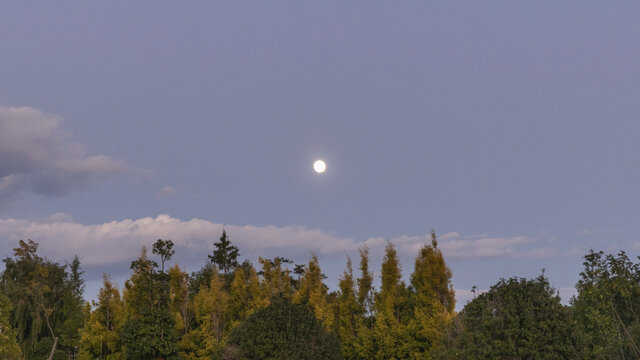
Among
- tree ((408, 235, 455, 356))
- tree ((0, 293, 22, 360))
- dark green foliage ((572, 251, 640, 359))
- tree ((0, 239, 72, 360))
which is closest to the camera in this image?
dark green foliage ((572, 251, 640, 359))

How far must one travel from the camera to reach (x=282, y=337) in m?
20.6

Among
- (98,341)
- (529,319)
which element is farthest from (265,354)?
(98,341)

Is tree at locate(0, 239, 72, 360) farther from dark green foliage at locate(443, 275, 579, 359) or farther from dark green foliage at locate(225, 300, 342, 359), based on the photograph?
→ dark green foliage at locate(443, 275, 579, 359)

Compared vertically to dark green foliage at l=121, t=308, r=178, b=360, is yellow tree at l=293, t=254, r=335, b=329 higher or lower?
higher

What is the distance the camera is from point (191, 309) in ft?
147

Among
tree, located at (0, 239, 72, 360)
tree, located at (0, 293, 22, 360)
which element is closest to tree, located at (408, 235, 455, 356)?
tree, located at (0, 293, 22, 360)

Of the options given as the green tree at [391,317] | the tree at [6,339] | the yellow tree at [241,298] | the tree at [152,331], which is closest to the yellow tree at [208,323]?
the yellow tree at [241,298]

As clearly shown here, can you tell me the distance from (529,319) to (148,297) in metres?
34.7

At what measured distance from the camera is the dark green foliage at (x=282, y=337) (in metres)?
20.3

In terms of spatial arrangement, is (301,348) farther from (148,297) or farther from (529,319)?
(148,297)

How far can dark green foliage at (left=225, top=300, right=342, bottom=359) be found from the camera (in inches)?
799

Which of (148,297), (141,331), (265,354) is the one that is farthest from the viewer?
(148,297)

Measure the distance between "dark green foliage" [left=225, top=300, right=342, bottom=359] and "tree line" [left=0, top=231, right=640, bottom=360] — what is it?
42mm

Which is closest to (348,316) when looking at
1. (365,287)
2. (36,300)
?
(365,287)
